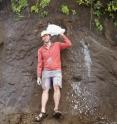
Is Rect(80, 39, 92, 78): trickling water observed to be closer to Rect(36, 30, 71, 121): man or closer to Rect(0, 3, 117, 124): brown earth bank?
Rect(0, 3, 117, 124): brown earth bank

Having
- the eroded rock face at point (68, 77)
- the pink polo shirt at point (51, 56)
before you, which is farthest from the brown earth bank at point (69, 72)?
the pink polo shirt at point (51, 56)

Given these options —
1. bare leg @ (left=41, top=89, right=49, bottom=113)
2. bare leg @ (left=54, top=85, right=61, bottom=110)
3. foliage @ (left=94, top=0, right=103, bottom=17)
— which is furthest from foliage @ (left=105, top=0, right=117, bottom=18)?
bare leg @ (left=41, top=89, right=49, bottom=113)

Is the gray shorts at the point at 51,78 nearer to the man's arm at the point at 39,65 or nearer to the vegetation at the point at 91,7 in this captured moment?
the man's arm at the point at 39,65

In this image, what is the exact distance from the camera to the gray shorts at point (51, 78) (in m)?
10.2

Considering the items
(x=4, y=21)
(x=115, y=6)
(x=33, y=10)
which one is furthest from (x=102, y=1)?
(x=4, y=21)

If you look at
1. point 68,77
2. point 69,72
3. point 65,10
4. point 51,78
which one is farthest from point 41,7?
point 51,78

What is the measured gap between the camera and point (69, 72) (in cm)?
1070

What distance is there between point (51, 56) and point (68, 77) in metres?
0.73

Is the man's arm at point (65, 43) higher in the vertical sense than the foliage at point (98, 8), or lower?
lower

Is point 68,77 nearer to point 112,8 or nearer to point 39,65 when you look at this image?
point 39,65

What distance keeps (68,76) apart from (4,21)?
2395 mm

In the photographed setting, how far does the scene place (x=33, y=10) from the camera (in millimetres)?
11555

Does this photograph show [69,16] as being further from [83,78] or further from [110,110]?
[110,110]

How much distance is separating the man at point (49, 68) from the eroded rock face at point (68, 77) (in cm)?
27
